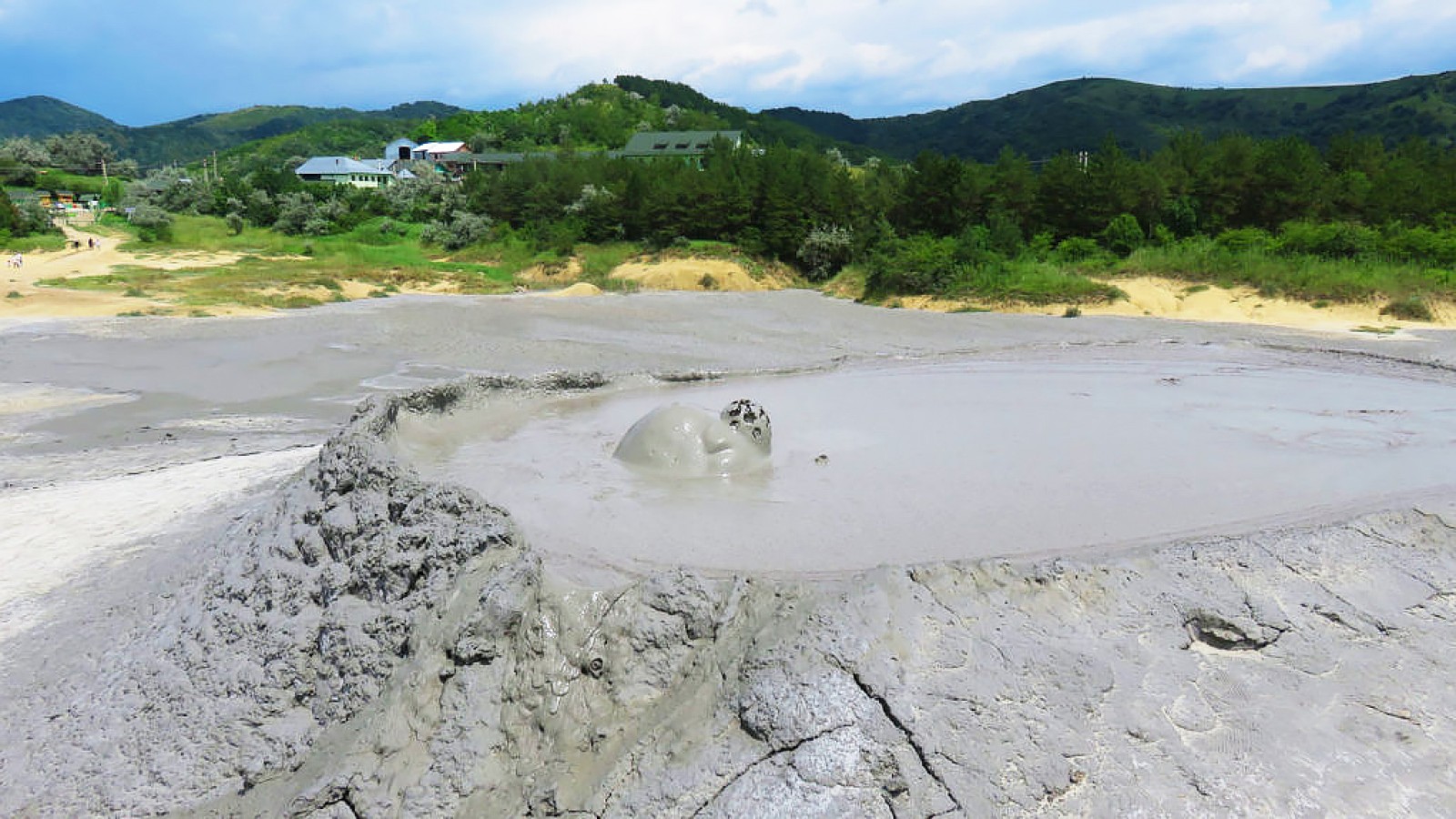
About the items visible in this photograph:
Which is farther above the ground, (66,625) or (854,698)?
(854,698)

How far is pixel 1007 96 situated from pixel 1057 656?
447 ft

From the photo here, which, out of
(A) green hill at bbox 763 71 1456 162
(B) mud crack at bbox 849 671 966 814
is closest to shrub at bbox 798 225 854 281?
(B) mud crack at bbox 849 671 966 814

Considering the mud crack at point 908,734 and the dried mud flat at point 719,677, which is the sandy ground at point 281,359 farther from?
the mud crack at point 908,734

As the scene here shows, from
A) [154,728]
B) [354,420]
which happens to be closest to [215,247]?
[354,420]

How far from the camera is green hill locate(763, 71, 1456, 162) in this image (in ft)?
229

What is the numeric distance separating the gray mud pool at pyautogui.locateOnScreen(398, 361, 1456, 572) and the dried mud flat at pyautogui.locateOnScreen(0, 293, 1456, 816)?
0.41 meters

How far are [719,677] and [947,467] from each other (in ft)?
11.9

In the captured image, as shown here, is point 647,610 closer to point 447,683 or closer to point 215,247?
point 447,683

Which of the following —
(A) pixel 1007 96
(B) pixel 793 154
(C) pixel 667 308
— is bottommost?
(C) pixel 667 308

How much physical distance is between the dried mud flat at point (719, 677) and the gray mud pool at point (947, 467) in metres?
0.41

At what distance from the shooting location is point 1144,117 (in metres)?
98.1

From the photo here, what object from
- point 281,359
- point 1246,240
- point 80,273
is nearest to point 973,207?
point 1246,240

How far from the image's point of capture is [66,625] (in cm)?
516

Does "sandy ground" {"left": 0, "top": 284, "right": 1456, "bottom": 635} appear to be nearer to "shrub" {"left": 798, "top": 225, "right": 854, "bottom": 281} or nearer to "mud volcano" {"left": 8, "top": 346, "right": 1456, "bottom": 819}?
"mud volcano" {"left": 8, "top": 346, "right": 1456, "bottom": 819}
